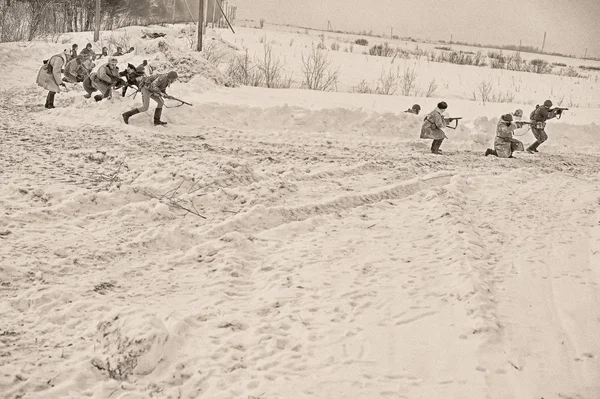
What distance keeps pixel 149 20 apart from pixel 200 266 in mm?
39315

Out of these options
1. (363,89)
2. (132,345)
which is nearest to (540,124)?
(363,89)

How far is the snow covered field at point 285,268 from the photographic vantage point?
341 centimetres

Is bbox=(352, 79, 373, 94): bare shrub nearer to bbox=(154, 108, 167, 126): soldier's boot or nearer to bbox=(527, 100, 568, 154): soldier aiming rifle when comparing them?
bbox=(527, 100, 568, 154): soldier aiming rifle

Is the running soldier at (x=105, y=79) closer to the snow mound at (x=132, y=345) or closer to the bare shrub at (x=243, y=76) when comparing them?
the bare shrub at (x=243, y=76)

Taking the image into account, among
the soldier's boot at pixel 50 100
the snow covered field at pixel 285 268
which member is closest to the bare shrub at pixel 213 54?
the soldier's boot at pixel 50 100

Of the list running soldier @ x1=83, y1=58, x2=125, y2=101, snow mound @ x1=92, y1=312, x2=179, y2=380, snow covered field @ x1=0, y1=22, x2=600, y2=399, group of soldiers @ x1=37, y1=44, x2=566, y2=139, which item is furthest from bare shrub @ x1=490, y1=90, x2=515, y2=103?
snow mound @ x1=92, y1=312, x2=179, y2=380

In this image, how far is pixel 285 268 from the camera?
15.9ft

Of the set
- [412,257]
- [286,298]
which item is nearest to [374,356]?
[286,298]

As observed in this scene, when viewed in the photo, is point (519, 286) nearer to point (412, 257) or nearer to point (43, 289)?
point (412, 257)

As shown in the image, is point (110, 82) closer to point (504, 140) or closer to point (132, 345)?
point (504, 140)

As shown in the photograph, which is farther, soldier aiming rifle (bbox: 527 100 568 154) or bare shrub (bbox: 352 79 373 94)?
bare shrub (bbox: 352 79 373 94)

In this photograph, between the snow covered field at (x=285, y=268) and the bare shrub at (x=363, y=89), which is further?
the bare shrub at (x=363, y=89)

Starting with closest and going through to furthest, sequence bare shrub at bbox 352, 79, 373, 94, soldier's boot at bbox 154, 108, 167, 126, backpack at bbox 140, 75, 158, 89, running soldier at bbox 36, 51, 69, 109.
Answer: backpack at bbox 140, 75, 158, 89
soldier's boot at bbox 154, 108, 167, 126
running soldier at bbox 36, 51, 69, 109
bare shrub at bbox 352, 79, 373, 94

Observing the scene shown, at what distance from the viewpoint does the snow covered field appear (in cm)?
341
